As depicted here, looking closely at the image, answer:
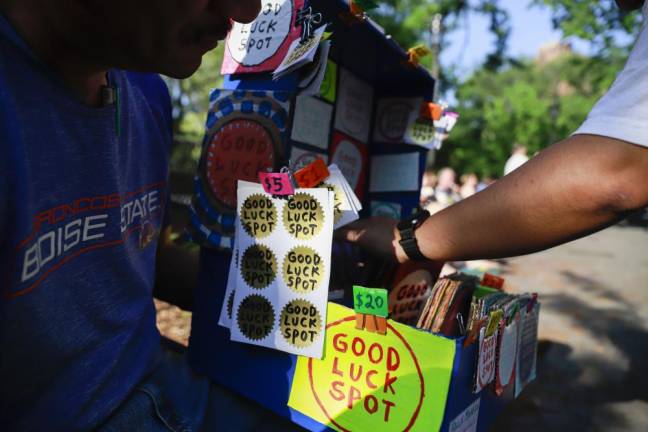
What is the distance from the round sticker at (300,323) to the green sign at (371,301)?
0.38ft

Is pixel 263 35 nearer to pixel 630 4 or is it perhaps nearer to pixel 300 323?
pixel 300 323

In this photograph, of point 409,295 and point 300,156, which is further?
point 409,295

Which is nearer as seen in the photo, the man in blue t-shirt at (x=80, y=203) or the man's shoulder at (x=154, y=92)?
the man in blue t-shirt at (x=80, y=203)

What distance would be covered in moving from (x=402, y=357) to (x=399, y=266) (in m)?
0.42

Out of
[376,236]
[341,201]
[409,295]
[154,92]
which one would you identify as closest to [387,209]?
[409,295]

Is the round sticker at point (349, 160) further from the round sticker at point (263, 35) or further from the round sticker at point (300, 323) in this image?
the round sticker at point (300, 323)

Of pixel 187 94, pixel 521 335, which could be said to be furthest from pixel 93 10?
pixel 187 94

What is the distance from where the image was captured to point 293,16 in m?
1.06

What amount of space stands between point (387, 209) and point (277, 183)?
682 mm

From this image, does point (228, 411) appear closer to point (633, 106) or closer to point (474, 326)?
point (474, 326)

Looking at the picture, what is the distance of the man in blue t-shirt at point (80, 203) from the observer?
0.66 metres

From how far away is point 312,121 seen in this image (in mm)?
1194

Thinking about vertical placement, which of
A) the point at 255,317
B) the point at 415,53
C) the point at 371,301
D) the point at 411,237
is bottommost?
the point at 255,317

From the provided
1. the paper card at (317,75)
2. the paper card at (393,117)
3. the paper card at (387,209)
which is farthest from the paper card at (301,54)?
the paper card at (387,209)
